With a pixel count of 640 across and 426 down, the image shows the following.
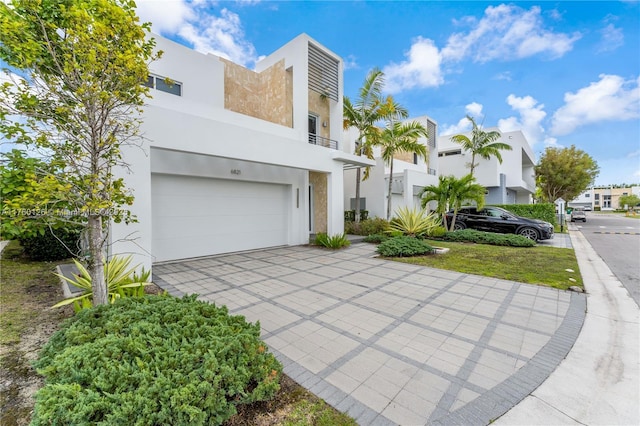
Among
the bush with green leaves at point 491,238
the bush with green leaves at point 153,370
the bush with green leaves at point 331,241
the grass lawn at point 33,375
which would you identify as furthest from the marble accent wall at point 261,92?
the bush with green leaves at point 153,370

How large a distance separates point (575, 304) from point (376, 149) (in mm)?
16749

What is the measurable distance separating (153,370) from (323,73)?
12206 mm

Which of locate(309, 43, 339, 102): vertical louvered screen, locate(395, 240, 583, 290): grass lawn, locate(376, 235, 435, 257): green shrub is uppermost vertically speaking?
locate(309, 43, 339, 102): vertical louvered screen

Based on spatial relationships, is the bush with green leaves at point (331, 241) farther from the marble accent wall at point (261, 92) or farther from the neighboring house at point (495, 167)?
the neighboring house at point (495, 167)

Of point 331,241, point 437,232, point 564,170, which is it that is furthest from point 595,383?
point 564,170

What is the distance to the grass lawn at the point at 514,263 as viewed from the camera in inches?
249

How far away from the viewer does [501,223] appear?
13422mm

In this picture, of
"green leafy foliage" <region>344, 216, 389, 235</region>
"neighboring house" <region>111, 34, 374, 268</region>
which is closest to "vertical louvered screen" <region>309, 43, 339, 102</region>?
"neighboring house" <region>111, 34, 374, 268</region>

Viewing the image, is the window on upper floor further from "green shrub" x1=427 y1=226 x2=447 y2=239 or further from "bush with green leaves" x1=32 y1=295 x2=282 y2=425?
"green shrub" x1=427 y1=226 x2=447 y2=239

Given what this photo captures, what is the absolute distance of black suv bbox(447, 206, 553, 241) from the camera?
1262cm

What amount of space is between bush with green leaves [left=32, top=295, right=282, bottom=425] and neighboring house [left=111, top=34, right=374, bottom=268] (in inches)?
131

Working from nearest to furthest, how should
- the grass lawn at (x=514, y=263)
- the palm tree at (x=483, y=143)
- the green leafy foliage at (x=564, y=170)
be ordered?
the grass lawn at (x=514, y=263) < the palm tree at (x=483, y=143) < the green leafy foliage at (x=564, y=170)

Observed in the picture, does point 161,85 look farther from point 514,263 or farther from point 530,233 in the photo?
point 530,233

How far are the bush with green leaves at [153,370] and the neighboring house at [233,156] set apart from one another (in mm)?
3326
